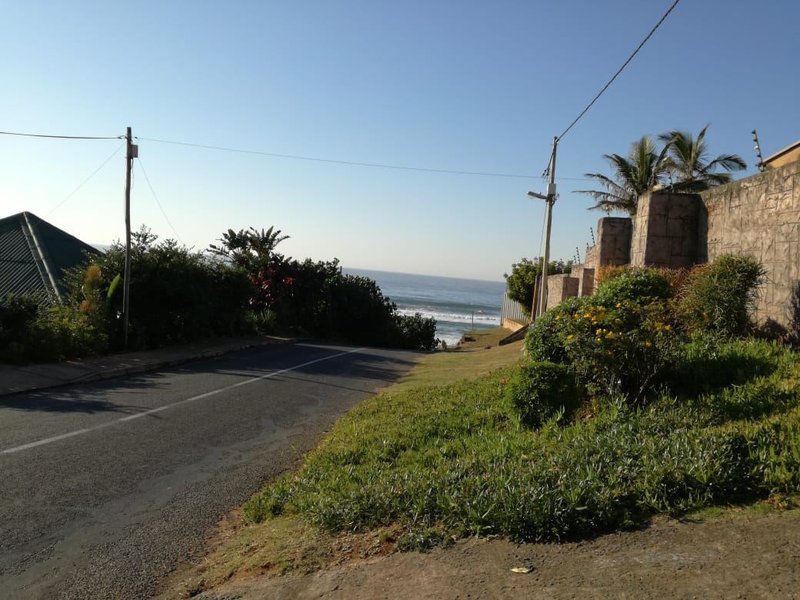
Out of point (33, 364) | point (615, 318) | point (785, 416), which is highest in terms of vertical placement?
point (615, 318)

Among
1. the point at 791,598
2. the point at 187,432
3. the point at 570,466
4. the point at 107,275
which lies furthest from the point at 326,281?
the point at 791,598

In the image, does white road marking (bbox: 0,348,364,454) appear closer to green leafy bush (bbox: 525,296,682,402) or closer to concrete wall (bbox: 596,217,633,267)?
green leafy bush (bbox: 525,296,682,402)

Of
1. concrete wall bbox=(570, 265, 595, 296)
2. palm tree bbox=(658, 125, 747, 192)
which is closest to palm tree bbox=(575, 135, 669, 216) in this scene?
palm tree bbox=(658, 125, 747, 192)

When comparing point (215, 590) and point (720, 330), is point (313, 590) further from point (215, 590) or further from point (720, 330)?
point (720, 330)

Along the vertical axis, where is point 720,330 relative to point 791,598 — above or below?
above

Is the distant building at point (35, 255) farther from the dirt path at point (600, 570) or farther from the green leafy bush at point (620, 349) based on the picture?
the dirt path at point (600, 570)

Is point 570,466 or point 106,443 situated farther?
point 106,443

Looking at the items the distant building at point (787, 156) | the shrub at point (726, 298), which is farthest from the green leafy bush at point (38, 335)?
the distant building at point (787, 156)

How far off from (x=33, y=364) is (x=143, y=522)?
11.0 meters

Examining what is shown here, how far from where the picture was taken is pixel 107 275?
68.5ft

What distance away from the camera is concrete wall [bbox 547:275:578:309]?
68.9 feet

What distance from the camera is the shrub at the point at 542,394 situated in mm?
7602

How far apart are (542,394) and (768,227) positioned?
4789 mm

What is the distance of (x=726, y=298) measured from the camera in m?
9.30
